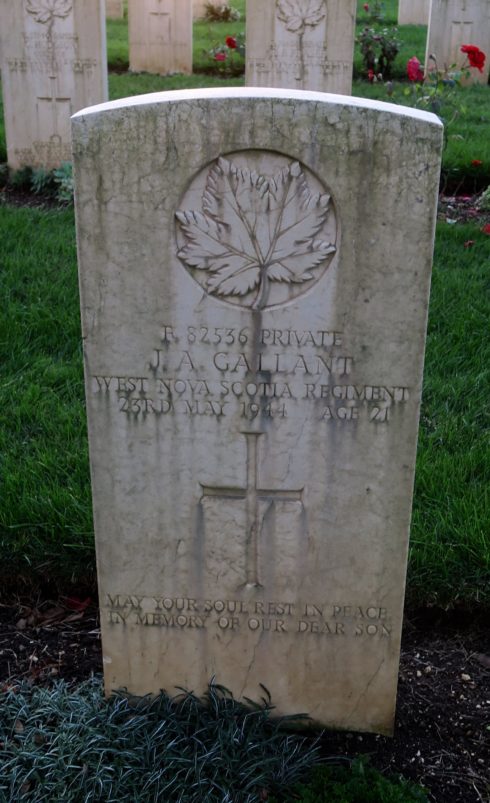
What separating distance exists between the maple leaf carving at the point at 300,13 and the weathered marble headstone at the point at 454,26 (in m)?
4.84

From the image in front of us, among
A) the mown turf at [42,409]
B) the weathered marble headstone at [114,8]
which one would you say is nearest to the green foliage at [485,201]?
the mown turf at [42,409]

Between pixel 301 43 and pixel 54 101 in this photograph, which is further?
pixel 301 43

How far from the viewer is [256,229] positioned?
2.21 m

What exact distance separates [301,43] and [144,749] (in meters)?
6.96

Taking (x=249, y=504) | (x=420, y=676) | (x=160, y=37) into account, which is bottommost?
(x=420, y=676)

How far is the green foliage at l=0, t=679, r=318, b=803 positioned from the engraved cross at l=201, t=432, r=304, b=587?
45 cm

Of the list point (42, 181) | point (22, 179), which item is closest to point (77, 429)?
point (42, 181)

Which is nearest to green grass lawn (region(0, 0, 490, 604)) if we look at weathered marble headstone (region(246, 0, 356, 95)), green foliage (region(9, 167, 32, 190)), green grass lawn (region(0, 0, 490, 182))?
green foliage (region(9, 167, 32, 190))

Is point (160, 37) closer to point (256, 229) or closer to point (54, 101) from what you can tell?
point (54, 101)

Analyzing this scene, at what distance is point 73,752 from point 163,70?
485 inches

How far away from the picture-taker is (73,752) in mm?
2441

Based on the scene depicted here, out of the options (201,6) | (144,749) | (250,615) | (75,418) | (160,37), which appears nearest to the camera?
(144,749)

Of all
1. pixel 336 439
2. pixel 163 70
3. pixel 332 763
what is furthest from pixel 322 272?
pixel 163 70

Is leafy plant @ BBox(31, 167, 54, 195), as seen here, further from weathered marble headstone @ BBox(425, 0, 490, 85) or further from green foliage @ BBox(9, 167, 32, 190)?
weathered marble headstone @ BBox(425, 0, 490, 85)
